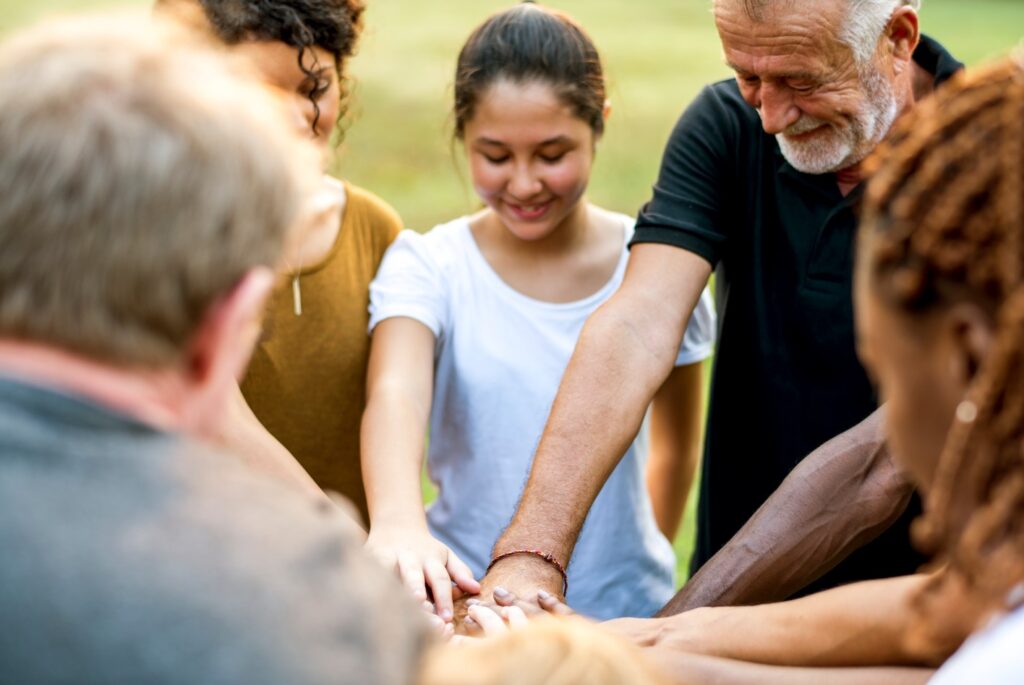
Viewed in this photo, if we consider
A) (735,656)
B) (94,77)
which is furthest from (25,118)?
(735,656)

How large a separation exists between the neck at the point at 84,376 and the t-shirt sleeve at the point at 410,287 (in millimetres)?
1928

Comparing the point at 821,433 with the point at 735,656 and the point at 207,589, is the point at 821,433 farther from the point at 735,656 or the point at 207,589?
the point at 207,589

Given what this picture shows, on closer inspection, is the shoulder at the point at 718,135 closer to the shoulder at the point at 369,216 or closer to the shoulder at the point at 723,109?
the shoulder at the point at 723,109

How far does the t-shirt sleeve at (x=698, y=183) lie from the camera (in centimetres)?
312

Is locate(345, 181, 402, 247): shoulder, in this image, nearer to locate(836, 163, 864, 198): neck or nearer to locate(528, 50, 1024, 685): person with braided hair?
locate(836, 163, 864, 198): neck

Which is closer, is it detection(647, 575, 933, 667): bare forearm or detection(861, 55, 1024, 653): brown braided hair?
detection(861, 55, 1024, 653): brown braided hair

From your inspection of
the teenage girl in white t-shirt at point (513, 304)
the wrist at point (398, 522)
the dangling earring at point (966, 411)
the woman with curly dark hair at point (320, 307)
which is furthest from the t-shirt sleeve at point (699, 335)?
the dangling earring at point (966, 411)

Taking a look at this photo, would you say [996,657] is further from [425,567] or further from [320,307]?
[320,307]

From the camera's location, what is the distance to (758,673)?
90.0 inches

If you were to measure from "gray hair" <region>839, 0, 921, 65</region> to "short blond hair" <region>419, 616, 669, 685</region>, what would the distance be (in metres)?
1.93

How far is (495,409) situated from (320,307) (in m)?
0.52

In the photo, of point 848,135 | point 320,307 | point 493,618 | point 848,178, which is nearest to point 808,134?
point 848,135

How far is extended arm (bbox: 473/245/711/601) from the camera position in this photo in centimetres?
266

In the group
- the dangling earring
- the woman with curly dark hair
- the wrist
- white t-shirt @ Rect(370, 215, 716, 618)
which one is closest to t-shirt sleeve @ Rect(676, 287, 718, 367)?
white t-shirt @ Rect(370, 215, 716, 618)
